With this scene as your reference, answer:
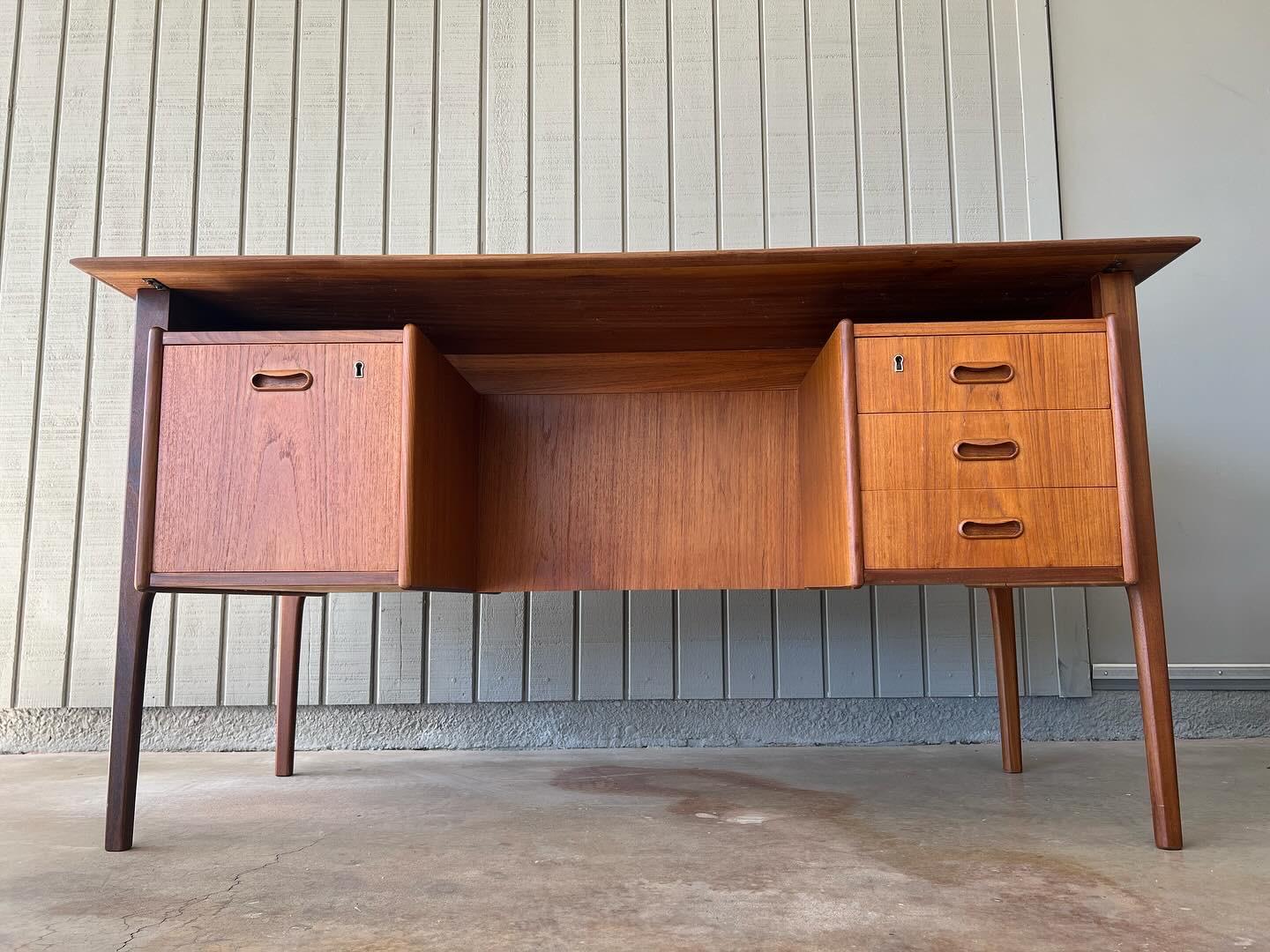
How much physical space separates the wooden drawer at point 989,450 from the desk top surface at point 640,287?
249 mm

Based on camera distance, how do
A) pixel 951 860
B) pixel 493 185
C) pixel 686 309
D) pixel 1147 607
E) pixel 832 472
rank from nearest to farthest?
pixel 951 860 → pixel 1147 607 → pixel 832 472 → pixel 686 309 → pixel 493 185

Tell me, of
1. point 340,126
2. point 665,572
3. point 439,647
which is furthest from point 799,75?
point 439,647

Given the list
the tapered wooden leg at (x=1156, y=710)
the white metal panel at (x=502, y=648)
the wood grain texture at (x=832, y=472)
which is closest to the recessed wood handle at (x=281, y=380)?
the wood grain texture at (x=832, y=472)

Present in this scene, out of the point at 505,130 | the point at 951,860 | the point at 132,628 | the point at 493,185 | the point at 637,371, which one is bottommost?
the point at 951,860

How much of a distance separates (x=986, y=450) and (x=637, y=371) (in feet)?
2.61

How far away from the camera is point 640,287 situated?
58.0 inches

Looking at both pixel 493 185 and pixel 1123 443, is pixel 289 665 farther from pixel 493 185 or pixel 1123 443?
pixel 1123 443

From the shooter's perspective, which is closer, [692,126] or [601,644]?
[601,644]

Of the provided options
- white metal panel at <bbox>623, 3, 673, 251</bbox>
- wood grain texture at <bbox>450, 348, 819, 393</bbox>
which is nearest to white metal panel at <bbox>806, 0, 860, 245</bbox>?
white metal panel at <bbox>623, 3, 673, 251</bbox>

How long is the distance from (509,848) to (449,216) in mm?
1639

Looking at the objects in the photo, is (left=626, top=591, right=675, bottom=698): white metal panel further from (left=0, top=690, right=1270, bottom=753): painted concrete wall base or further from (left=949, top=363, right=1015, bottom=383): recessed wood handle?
(left=949, top=363, right=1015, bottom=383): recessed wood handle

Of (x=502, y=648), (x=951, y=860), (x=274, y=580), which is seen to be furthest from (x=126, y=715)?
(x=951, y=860)

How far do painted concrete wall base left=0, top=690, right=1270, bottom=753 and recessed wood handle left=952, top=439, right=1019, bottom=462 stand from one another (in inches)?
41.3

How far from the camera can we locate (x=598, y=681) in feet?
7.24
